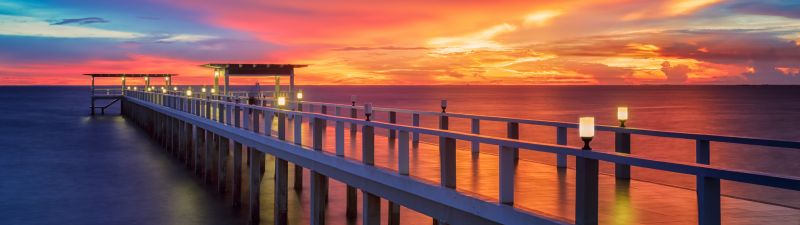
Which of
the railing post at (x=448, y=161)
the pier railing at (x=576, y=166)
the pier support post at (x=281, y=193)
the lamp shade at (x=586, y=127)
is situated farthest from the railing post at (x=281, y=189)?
the lamp shade at (x=586, y=127)

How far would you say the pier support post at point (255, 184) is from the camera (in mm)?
19266

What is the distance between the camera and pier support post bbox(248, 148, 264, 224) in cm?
1927

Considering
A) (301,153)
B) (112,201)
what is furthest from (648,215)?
(112,201)

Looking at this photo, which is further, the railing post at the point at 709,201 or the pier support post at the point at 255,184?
the pier support post at the point at 255,184

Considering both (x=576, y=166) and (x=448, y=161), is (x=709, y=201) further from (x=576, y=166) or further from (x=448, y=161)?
(x=448, y=161)

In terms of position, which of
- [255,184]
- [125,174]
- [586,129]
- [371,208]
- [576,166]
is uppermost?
[586,129]

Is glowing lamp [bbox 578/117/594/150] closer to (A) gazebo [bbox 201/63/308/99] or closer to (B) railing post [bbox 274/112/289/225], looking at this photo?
(B) railing post [bbox 274/112/289/225]

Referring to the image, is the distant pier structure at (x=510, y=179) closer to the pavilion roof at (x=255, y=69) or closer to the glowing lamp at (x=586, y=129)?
the glowing lamp at (x=586, y=129)

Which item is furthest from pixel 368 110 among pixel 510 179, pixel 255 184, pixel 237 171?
pixel 237 171

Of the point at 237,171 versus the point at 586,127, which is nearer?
the point at 586,127

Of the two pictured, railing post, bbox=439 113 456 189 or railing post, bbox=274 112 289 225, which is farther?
railing post, bbox=274 112 289 225

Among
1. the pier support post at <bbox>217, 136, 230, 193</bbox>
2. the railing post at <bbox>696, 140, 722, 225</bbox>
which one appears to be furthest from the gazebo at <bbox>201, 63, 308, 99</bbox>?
the railing post at <bbox>696, 140, 722, 225</bbox>

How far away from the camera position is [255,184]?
64.1 feet

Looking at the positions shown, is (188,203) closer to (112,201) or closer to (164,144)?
(112,201)
